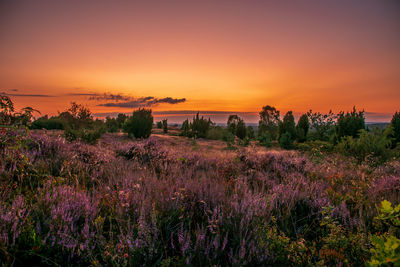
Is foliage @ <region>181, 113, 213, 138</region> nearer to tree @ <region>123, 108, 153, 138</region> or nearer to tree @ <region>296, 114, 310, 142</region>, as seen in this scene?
tree @ <region>123, 108, 153, 138</region>

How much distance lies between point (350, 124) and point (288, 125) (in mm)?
6328

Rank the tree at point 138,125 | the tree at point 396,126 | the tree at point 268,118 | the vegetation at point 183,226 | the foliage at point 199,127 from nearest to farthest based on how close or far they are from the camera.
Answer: the vegetation at point 183,226, the tree at point 396,126, the tree at point 138,125, the foliage at point 199,127, the tree at point 268,118

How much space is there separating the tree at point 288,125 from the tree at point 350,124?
4.81 m

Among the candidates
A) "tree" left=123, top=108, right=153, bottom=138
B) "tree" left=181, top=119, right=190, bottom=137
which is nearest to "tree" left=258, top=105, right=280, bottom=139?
"tree" left=181, top=119, right=190, bottom=137

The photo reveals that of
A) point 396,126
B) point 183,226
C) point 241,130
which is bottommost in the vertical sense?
point 241,130

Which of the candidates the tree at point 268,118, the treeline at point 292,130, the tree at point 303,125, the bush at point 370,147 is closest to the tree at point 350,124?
the treeline at point 292,130

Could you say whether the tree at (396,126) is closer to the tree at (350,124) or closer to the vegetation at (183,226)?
the tree at (350,124)

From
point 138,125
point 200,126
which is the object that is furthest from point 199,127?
point 138,125

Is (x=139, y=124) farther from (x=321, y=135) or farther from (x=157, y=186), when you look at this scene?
(x=321, y=135)

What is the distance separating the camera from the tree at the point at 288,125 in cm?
2258

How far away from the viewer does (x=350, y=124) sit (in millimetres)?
17250

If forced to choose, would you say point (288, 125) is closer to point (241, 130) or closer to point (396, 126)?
point (241, 130)

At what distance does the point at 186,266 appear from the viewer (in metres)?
1.69

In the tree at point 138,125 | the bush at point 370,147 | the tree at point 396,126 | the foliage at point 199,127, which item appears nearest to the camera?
the bush at point 370,147
